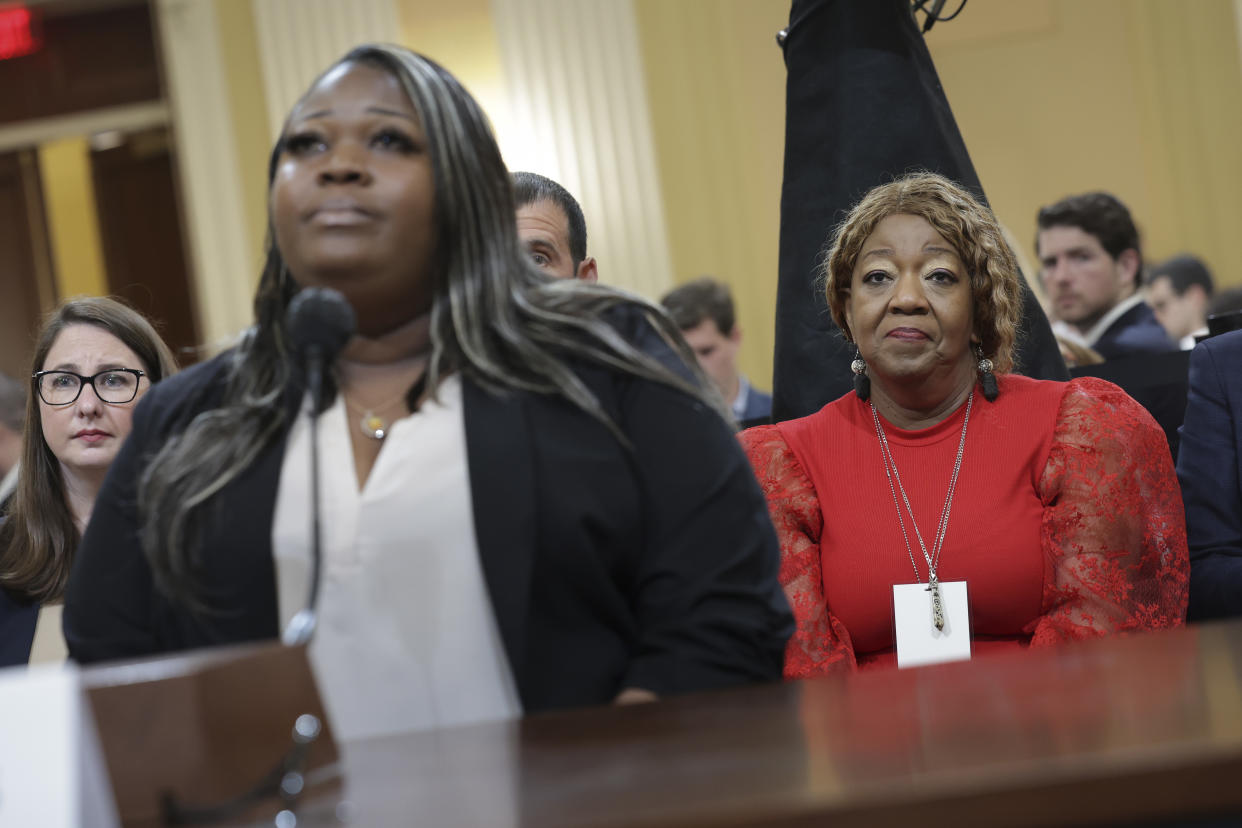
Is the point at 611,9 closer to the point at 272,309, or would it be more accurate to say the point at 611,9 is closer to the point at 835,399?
the point at 835,399

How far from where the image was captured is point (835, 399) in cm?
261

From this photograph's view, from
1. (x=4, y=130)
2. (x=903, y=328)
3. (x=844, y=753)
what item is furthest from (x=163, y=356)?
(x=4, y=130)

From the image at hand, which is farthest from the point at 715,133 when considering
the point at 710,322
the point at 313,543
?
the point at 313,543

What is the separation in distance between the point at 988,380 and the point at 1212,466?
0.40m

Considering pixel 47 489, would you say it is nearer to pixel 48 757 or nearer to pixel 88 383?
pixel 88 383

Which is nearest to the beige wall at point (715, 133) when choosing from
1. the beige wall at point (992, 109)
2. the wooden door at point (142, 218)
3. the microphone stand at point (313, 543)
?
the beige wall at point (992, 109)

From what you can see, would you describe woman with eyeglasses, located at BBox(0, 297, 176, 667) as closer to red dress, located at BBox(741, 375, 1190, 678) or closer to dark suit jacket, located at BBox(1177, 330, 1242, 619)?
red dress, located at BBox(741, 375, 1190, 678)

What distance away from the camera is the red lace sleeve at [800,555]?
7.16 feet

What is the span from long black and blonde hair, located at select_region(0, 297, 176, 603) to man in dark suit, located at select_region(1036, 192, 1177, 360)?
274 centimetres

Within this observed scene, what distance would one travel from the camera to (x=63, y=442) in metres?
2.54

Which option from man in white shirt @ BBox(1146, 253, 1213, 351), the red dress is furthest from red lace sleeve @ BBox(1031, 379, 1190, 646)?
man in white shirt @ BBox(1146, 253, 1213, 351)

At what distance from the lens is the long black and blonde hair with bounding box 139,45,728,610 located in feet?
4.71

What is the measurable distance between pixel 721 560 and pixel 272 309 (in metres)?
0.61

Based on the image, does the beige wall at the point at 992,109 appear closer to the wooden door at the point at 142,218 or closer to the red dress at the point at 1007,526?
the wooden door at the point at 142,218
